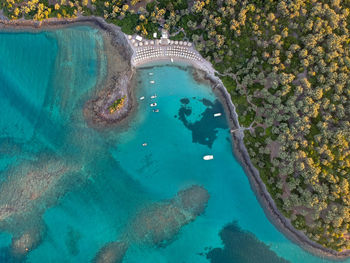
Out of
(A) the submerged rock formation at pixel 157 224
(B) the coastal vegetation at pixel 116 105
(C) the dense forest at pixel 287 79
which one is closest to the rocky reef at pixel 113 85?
(B) the coastal vegetation at pixel 116 105

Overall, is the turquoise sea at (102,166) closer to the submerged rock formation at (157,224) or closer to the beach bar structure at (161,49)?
the submerged rock formation at (157,224)

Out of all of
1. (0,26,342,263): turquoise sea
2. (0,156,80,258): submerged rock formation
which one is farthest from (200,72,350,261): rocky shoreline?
(0,156,80,258): submerged rock formation

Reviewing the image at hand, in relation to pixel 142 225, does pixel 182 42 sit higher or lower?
higher

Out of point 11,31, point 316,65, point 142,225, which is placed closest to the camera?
point 316,65

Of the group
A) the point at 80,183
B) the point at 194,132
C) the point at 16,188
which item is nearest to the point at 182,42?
the point at 194,132

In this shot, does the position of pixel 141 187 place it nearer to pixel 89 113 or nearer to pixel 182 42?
pixel 89 113

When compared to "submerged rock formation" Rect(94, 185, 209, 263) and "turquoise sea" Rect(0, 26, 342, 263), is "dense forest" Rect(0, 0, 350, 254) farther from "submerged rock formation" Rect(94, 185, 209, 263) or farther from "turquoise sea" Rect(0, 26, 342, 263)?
"submerged rock formation" Rect(94, 185, 209, 263)
